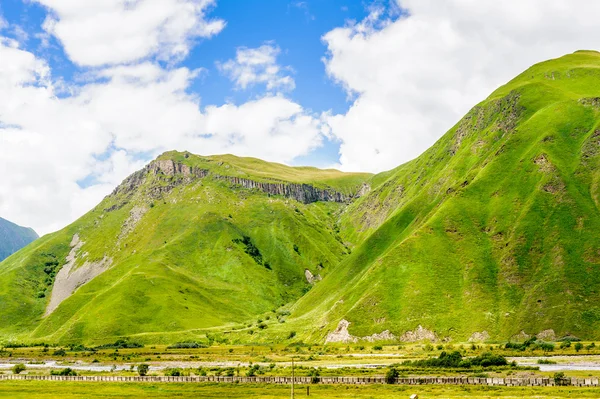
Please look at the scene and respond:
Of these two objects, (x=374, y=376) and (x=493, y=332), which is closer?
(x=374, y=376)

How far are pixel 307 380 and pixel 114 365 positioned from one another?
79.7m

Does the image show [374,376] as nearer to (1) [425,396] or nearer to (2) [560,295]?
(1) [425,396]

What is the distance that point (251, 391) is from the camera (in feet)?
354

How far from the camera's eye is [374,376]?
378 feet

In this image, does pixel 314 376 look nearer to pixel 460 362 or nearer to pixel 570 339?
pixel 460 362

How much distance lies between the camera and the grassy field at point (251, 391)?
90562 millimetres

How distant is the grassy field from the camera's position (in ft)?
297

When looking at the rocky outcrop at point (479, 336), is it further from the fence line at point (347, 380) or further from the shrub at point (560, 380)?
the shrub at point (560, 380)

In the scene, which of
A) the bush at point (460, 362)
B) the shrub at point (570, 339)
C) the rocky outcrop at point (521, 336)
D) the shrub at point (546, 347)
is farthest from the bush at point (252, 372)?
the shrub at point (570, 339)

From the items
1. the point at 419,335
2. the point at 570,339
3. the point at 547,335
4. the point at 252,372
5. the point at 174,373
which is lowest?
the point at 174,373

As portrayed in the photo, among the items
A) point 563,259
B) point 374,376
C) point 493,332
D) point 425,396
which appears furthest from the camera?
point 563,259

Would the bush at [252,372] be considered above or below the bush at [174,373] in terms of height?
above

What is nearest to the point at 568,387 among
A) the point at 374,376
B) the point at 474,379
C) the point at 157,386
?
the point at 474,379

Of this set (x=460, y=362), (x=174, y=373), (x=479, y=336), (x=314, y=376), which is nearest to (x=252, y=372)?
(x=174, y=373)
